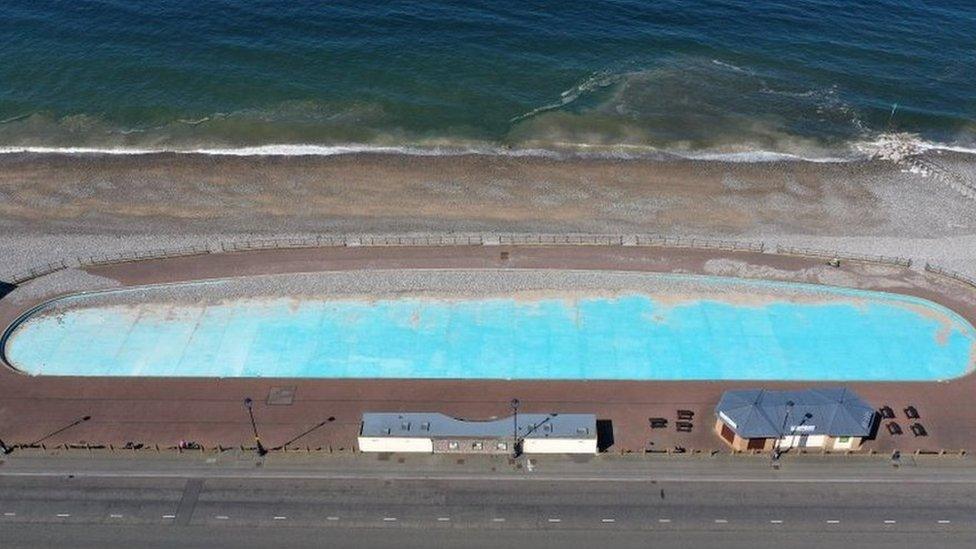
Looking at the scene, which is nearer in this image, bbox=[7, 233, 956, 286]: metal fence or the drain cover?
the drain cover

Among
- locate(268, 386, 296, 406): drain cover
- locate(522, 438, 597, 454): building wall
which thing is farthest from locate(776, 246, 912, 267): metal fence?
locate(268, 386, 296, 406): drain cover

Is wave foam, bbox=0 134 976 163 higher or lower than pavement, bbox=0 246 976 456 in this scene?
higher

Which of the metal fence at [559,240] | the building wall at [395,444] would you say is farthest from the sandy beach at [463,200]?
the building wall at [395,444]

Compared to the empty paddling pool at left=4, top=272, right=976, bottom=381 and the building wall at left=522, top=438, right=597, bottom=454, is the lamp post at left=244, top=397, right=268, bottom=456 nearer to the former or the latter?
the empty paddling pool at left=4, top=272, right=976, bottom=381

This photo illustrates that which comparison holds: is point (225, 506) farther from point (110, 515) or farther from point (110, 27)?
point (110, 27)

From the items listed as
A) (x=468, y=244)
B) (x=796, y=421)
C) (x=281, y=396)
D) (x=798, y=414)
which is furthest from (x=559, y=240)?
(x=281, y=396)
